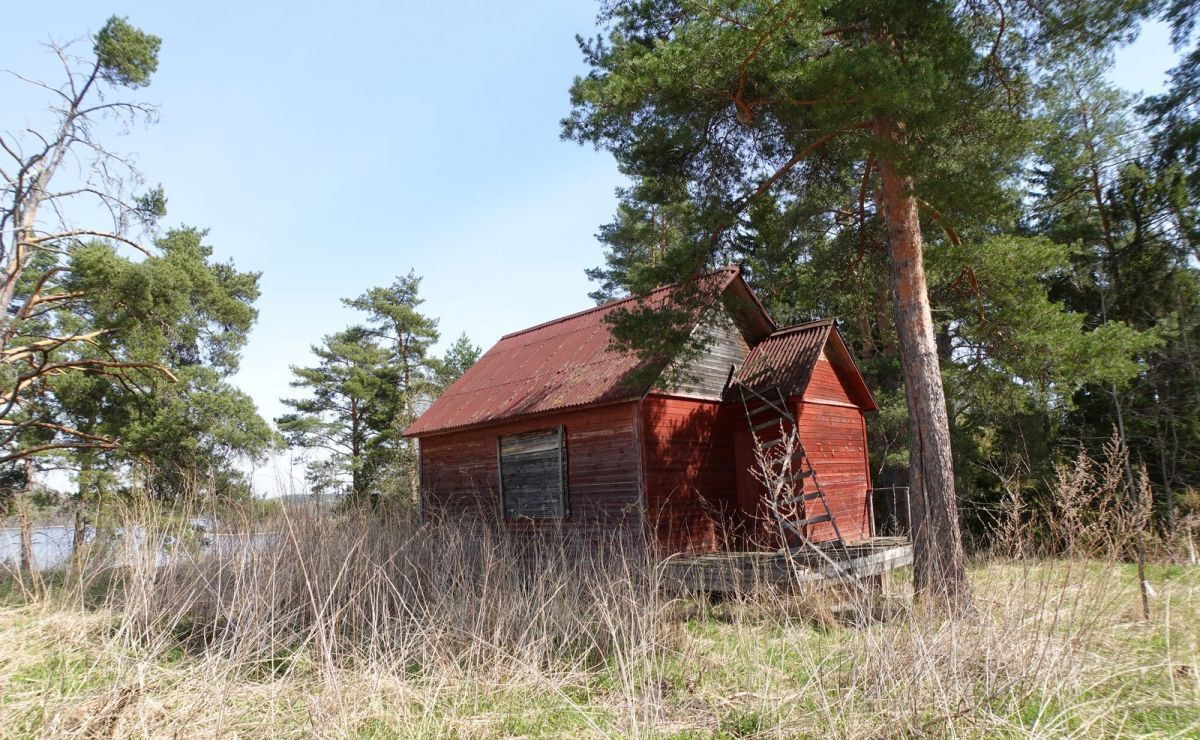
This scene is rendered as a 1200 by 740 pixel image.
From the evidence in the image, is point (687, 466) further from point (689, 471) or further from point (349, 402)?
point (349, 402)

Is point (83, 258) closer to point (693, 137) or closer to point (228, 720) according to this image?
point (693, 137)

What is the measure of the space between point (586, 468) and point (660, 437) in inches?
61.7

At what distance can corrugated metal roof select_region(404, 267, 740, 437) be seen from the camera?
40.9 ft

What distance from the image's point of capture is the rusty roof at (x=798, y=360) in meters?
12.5

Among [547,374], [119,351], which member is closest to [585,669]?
[547,374]

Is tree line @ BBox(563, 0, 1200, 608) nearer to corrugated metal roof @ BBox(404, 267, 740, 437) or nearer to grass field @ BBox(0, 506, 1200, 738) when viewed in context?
grass field @ BBox(0, 506, 1200, 738)

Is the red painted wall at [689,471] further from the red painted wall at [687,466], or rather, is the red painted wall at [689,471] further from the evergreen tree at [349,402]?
the evergreen tree at [349,402]

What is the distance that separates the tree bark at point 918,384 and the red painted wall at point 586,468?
4.09 metres

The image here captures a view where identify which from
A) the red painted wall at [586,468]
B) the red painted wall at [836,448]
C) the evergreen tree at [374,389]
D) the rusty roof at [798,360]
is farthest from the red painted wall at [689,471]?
the evergreen tree at [374,389]

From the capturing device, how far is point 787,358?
13125 millimetres

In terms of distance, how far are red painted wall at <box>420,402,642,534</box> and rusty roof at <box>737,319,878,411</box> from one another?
9.48ft

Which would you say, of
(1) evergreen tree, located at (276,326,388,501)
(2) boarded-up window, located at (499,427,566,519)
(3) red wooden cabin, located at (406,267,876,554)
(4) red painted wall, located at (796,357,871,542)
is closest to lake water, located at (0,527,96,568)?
(3) red wooden cabin, located at (406,267,876,554)

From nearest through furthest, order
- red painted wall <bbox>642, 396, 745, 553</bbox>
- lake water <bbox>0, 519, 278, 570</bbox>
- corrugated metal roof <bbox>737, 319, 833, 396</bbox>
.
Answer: lake water <bbox>0, 519, 278, 570</bbox> < red painted wall <bbox>642, 396, 745, 553</bbox> < corrugated metal roof <bbox>737, 319, 833, 396</bbox>

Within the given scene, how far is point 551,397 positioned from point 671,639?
7304 millimetres
